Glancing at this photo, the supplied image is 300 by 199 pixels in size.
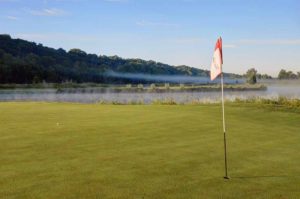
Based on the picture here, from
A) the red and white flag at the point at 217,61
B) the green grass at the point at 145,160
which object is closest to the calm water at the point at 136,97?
the green grass at the point at 145,160

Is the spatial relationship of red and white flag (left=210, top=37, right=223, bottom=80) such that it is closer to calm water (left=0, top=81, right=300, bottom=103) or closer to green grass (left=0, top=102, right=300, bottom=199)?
green grass (left=0, top=102, right=300, bottom=199)

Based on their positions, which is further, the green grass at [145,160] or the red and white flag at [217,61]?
the red and white flag at [217,61]

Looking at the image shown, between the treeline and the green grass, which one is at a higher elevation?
the treeline

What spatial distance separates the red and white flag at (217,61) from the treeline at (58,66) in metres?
84.0

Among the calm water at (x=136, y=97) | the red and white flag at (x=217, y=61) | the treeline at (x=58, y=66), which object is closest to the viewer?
the red and white flag at (x=217, y=61)

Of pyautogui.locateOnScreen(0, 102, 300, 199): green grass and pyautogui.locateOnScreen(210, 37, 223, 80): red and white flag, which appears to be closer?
pyautogui.locateOnScreen(0, 102, 300, 199): green grass

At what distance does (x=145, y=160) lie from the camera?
9484mm

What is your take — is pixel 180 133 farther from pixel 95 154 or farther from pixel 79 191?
pixel 79 191

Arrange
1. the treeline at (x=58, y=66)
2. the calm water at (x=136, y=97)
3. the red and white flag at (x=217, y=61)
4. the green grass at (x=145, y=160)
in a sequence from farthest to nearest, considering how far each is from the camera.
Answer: the treeline at (x=58, y=66)
the calm water at (x=136, y=97)
the red and white flag at (x=217, y=61)
the green grass at (x=145, y=160)

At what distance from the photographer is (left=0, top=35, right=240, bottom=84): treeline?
9081cm

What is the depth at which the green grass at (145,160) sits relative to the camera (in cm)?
720

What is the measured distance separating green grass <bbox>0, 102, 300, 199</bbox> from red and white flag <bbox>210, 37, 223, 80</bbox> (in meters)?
2.07

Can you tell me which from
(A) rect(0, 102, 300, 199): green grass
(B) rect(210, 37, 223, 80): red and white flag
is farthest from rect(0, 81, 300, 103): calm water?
(B) rect(210, 37, 223, 80): red and white flag

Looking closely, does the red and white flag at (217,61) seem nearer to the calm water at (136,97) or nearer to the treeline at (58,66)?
the calm water at (136,97)
